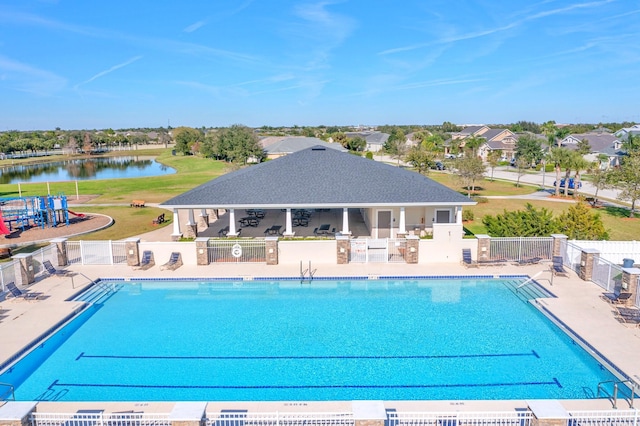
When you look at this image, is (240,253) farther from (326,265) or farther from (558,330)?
(558,330)

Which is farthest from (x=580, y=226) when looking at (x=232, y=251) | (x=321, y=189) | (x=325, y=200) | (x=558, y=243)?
(x=232, y=251)

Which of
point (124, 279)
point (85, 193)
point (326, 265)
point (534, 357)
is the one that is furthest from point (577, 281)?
point (85, 193)

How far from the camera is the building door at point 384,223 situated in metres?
27.4

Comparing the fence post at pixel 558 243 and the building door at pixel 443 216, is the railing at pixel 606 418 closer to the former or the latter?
the fence post at pixel 558 243

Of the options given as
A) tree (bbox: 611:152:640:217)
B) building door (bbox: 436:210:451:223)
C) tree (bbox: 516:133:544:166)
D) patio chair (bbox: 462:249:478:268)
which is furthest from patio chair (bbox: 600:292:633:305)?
tree (bbox: 516:133:544:166)

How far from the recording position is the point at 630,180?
121 ft

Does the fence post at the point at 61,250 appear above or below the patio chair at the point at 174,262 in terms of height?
above

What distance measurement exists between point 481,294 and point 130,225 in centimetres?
2601

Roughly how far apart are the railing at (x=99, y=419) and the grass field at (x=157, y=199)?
2170 centimetres

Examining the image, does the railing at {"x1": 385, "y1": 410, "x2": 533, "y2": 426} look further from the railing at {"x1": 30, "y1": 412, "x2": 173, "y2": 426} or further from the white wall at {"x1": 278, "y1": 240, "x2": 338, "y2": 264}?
the white wall at {"x1": 278, "y1": 240, "x2": 338, "y2": 264}

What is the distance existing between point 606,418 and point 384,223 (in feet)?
60.6

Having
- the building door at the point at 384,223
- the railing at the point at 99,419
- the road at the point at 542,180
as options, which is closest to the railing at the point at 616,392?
the railing at the point at 99,419

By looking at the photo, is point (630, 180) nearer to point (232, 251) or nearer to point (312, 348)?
point (232, 251)

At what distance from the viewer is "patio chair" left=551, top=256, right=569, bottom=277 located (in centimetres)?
2038
